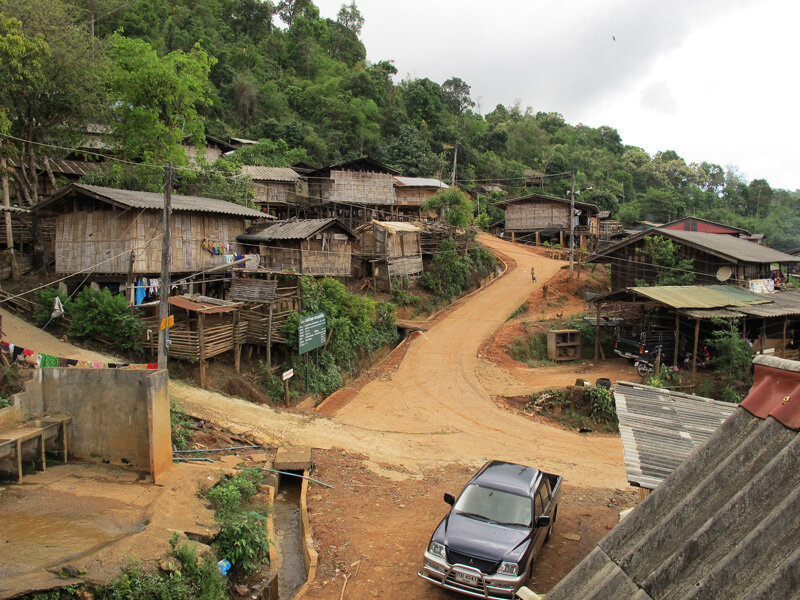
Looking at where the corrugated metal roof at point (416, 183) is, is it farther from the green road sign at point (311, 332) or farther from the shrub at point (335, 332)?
the green road sign at point (311, 332)

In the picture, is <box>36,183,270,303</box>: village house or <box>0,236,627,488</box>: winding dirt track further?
<box>36,183,270,303</box>: village house

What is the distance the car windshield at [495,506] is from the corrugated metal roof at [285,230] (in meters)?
20.1

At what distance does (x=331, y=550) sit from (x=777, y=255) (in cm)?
3363

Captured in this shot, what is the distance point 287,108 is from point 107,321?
47.1 meters

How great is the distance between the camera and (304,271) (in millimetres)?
28391

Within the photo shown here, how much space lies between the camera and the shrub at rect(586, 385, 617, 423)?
753 inches

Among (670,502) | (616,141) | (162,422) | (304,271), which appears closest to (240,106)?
(304,271)

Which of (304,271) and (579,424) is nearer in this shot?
(579,424)

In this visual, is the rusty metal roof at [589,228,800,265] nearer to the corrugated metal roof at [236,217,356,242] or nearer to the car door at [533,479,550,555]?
the corrugated metal roof at [236,217,356,242]

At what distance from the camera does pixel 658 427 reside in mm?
9891

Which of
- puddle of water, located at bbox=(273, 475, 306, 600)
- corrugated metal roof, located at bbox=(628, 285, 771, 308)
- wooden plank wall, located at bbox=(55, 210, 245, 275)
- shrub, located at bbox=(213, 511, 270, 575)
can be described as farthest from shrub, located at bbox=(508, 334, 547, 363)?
shrub, located at bbox=(213, 511, 270, 575)

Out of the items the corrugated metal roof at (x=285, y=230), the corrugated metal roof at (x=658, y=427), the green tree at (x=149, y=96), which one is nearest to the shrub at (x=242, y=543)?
the corrugated metal roof at (x=658, y=427)

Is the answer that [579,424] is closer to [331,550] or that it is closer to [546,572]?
[546,572]

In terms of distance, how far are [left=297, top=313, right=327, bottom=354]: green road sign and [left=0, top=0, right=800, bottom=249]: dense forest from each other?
14.3 m
